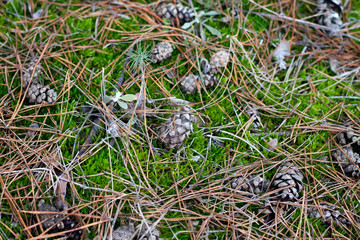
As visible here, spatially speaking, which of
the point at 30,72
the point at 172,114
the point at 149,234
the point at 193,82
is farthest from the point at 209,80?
the point at 30,72

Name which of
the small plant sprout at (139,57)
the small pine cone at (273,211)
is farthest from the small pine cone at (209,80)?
the small pine cone at (273,211)

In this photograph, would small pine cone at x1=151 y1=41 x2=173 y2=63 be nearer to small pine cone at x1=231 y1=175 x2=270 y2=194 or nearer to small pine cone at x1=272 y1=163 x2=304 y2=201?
small pine cone at x1=231 y1=175 x2=270 y2=194

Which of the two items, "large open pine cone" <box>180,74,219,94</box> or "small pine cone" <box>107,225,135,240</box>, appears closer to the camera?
"small pine cone" <box>107,225,135,240</box>

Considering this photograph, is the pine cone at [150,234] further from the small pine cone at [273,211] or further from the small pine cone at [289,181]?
the small pine cone at [289,181]

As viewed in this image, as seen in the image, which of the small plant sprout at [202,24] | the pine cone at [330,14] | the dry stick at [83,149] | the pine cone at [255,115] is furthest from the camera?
the pine cone at [330,14]

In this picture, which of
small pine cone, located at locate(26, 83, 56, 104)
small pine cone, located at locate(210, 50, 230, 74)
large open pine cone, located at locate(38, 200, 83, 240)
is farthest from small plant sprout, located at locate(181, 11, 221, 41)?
large open pine cone, located at locate(38, 200, 83, 240)

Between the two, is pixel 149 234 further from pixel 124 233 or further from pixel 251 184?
pixel 251 184

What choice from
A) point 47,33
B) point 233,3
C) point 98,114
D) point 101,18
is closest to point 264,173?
point 98,114
